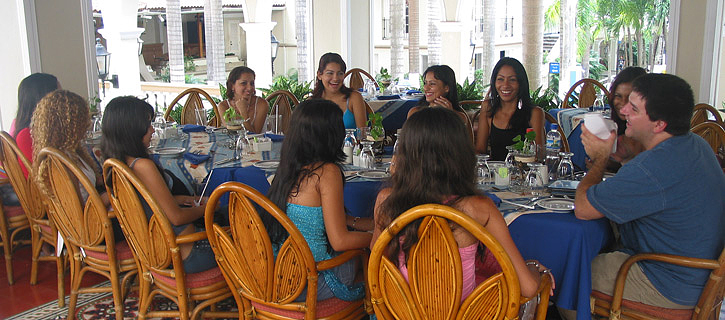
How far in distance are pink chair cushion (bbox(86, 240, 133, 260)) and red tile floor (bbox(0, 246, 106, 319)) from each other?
2.44ft

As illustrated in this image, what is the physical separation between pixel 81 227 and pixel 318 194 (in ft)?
4.22

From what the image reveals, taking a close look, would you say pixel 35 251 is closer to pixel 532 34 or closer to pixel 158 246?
pixel 158 246

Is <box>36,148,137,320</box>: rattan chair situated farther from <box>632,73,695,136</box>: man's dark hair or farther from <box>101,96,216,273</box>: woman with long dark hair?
<box>632,73,695,136</box>: man's dark hair

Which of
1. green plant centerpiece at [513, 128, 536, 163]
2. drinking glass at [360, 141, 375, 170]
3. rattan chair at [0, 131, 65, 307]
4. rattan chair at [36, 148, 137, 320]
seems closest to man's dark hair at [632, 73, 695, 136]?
green plant centerpiece at [513, 128, 536, 163]

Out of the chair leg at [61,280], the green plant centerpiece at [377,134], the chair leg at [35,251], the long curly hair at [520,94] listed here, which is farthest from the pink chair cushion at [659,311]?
the chair leg at [35,251]

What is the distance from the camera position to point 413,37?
777 inches

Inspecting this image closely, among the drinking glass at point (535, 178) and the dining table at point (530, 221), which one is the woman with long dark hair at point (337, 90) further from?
the drinking glass at point (535, 178)

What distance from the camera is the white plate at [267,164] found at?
346 cm

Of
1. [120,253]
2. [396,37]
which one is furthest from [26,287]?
[396,37]

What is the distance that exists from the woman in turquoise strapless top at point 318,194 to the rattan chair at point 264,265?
2.3 inches

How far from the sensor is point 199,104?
561cm

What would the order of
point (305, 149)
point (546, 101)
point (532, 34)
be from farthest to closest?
point (532, 34) < point (546, 101) < point (305, 149)

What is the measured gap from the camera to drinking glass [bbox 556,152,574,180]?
3049 mm

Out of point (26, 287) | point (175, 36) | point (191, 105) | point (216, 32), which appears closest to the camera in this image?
point (26, 287)
